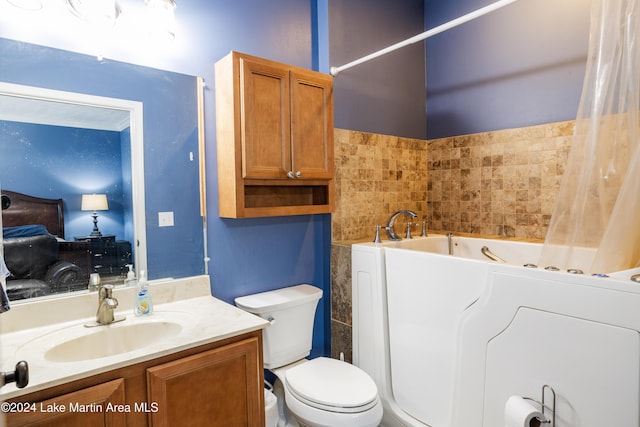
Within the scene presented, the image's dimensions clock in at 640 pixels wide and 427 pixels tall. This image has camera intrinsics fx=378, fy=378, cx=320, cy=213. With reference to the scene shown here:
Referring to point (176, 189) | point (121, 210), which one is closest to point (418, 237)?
point (176, 189)

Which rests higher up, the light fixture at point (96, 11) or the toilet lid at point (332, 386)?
the light fixture at point (96, 11)

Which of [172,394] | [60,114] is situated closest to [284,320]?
[172,394]

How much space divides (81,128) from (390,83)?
195 centimetres

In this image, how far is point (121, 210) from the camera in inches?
62.7

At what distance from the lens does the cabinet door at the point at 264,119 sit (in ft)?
5.72

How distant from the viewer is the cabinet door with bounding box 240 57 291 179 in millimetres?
1742

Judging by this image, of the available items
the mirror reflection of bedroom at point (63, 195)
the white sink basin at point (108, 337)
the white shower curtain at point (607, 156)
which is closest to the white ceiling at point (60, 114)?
the mirror reflection of bedroom at point (63, 195)

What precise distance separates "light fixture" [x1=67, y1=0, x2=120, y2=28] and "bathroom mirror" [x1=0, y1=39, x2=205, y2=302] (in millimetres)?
148

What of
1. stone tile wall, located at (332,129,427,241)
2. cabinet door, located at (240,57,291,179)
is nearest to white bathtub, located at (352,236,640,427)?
stone tile wall, located at (332,129,427,241)

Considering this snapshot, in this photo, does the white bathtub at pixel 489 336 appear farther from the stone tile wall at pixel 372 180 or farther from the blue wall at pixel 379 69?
the blue wall at pixel 379 69

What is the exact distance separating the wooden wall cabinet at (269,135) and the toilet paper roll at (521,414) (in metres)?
1.22

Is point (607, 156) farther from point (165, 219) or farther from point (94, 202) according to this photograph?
point (94, 202)

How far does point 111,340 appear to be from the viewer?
1.42 m

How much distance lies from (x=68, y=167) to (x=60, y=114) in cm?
20
